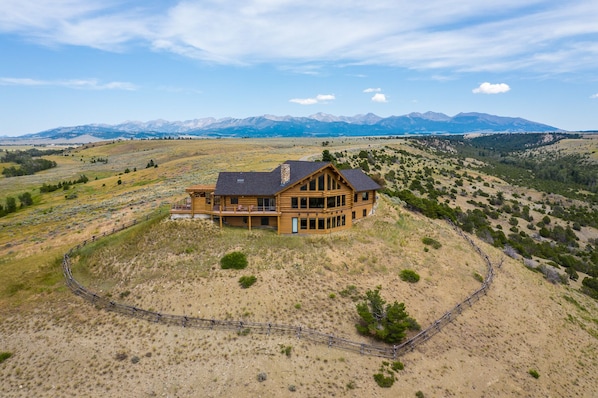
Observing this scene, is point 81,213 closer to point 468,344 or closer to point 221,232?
point 221,232

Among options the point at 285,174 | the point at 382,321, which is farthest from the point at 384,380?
the point at 285,174

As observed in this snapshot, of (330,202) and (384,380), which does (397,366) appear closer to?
(384,380)

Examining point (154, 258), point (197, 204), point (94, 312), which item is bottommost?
point (94, 312)

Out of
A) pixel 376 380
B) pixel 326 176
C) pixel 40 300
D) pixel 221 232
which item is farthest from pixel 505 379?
pixel 40 300

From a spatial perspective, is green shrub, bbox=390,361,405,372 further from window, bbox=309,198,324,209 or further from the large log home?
window, bbox=309,198,324,209

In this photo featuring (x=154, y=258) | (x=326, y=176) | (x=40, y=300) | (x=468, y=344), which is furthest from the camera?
(x=326, y=176)

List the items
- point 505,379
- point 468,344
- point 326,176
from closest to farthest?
point 505,379
point 468,344
point 326,176
